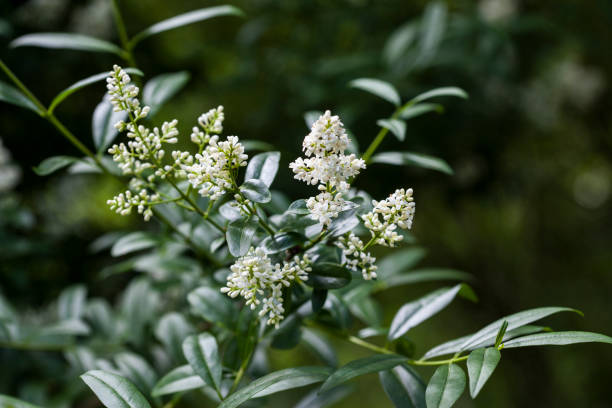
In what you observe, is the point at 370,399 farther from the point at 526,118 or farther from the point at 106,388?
the point at 106,388

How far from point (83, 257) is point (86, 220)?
0.14 m

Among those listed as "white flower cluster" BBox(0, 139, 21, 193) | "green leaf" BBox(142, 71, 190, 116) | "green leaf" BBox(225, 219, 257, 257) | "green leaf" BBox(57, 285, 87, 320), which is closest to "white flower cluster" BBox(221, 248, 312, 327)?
"green leaf" BBox(225, 219, 257, 257)

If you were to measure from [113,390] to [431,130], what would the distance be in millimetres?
1237

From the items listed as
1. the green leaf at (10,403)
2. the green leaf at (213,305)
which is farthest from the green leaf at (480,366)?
the green leaf at (10,403)

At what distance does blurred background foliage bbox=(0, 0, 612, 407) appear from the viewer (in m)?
1.38

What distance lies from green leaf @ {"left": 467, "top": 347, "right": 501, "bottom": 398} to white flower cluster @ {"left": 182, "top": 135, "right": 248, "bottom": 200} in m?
0.28

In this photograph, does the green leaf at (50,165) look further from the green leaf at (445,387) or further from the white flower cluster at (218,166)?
the green leaf at (445,387)

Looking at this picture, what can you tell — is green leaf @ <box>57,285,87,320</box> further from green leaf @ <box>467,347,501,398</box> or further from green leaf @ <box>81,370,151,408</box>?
green leaf @ <box>467,347,501,398</box>

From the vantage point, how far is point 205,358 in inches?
24.0

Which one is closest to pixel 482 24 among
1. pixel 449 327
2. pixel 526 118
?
pixel 526 118

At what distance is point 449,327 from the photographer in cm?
260

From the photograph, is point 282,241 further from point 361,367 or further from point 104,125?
point 104,125

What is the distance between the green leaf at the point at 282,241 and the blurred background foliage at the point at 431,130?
0.72m

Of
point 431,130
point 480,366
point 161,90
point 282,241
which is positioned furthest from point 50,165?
point 431,130
